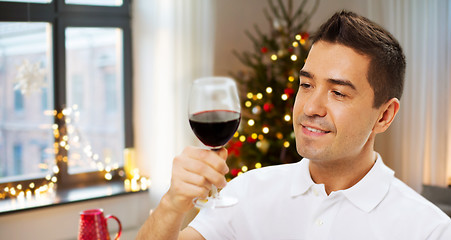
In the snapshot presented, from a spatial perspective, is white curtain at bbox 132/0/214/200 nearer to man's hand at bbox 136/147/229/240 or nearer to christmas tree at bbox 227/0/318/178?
christmas tree at bbox 227/0/318/178

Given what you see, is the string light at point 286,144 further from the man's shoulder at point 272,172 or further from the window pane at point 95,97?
the man's shoulder at point 272,172

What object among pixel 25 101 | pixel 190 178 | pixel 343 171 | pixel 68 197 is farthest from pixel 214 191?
pixel 25 101

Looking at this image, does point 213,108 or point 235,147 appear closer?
point 213,108

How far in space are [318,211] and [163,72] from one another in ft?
7.15

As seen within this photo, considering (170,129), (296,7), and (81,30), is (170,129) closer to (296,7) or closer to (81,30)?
(81,30)

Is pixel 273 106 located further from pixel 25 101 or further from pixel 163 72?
pixel 25 101

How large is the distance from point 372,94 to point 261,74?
2137mm

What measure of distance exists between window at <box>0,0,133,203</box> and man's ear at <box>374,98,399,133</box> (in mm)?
2340

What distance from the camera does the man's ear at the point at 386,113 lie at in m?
1.47

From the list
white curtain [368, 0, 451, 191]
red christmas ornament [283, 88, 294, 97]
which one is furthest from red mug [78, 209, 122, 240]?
white curtain [368, 0, 451, 191]

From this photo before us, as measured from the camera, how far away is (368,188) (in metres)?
A: 1.44

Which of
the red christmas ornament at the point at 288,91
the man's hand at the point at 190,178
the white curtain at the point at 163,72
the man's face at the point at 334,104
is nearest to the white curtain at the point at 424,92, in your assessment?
the red christmas ornament at the point at 288,91

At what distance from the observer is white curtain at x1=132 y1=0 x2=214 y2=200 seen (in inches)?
135

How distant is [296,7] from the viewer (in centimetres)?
447
